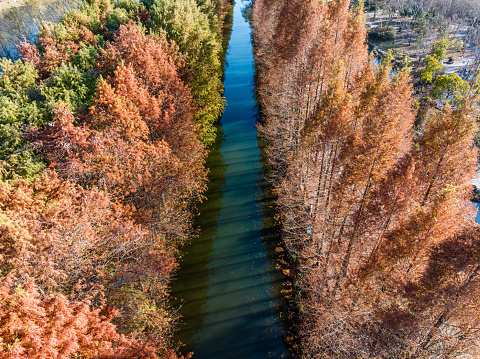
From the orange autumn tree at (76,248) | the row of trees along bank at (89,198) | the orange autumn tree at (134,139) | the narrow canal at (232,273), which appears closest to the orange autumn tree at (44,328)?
the row of trees along bank at (89,198)

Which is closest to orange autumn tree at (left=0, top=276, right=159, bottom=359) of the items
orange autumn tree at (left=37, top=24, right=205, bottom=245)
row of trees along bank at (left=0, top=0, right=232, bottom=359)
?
row of trees along bank at (left=0, top=0, right=232, bottom=359)

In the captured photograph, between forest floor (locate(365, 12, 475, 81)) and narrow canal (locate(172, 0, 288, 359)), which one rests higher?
forest floor (locate(365, 12, 475, 81))

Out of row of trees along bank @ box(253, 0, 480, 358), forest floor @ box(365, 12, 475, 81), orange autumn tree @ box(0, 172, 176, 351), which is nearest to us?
orange autumn tree @ box(0, 172, 176, 351)

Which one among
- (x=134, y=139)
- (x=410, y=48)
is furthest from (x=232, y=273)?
(x=410, y=48)

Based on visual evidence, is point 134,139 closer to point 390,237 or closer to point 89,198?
Result: point 89,198

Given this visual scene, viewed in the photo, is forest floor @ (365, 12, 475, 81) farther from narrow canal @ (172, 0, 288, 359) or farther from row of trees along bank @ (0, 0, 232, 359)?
row of trees along bank @ (0, 0, 232, 359)

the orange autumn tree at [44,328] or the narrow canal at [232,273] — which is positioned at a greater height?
the orange autumn tree at [44,328]

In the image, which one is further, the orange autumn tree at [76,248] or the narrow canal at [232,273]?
the narrow canal at [232,273]

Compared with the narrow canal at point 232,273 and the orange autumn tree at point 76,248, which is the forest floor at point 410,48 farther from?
the orange autumn tree at point 76,248
